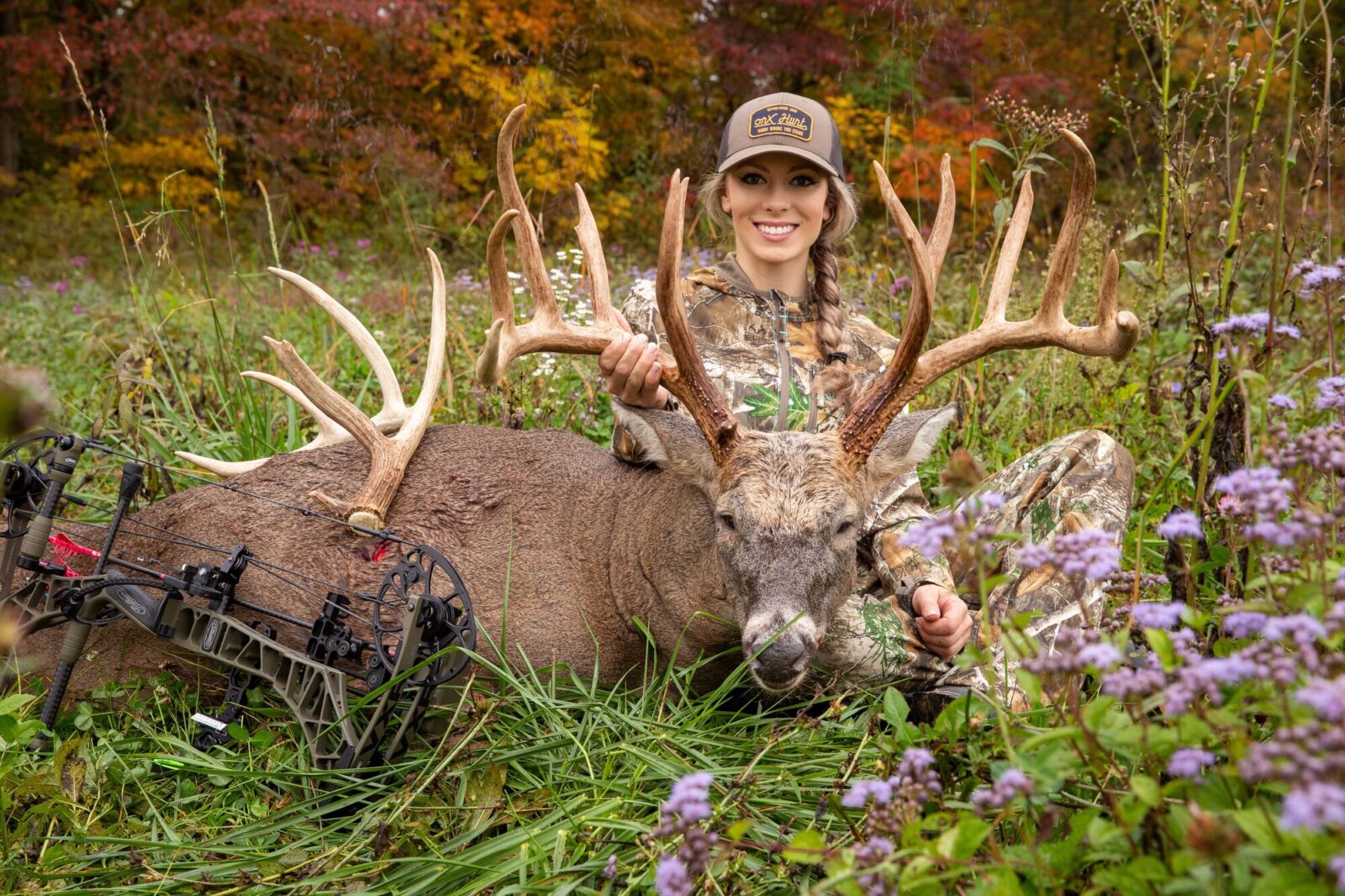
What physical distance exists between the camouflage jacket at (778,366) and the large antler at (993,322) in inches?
20.5

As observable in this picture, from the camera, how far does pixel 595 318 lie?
3.57m

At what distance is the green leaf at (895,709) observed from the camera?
2.22 metres

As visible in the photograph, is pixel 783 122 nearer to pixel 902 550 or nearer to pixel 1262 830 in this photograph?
pixel 902 550

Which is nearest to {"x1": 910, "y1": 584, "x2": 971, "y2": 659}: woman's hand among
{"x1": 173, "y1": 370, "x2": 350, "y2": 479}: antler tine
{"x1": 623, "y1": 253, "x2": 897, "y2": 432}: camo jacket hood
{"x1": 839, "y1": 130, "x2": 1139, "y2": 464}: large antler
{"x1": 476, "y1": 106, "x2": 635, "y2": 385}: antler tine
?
{"x1": 839, "y1": 130, "x2": 1139, "y2": 464}: large antler

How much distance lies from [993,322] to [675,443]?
1.10 m

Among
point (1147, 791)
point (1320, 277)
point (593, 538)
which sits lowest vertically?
point (593, 538)

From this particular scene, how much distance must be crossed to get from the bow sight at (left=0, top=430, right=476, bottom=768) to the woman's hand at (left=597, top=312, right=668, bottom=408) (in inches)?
31.1

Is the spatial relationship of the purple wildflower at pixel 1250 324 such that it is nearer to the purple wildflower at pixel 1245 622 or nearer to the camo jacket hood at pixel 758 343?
the purple wildflower at pixel 1245 622

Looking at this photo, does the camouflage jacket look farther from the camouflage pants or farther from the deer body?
the deer body

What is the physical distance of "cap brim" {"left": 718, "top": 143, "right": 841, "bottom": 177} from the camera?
12.7 ft

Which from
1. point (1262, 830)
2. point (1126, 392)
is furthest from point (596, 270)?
point (1262, 830)

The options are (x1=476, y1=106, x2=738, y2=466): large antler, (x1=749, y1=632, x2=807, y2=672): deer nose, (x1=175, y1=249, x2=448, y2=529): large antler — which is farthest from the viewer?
(x1=175, y1=249, x2=448, y2=529): large antler

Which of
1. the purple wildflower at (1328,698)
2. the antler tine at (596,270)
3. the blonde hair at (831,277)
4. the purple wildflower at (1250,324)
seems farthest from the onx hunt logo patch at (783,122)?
the purple wildflower at (1328,698)

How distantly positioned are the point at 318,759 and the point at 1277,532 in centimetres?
238
